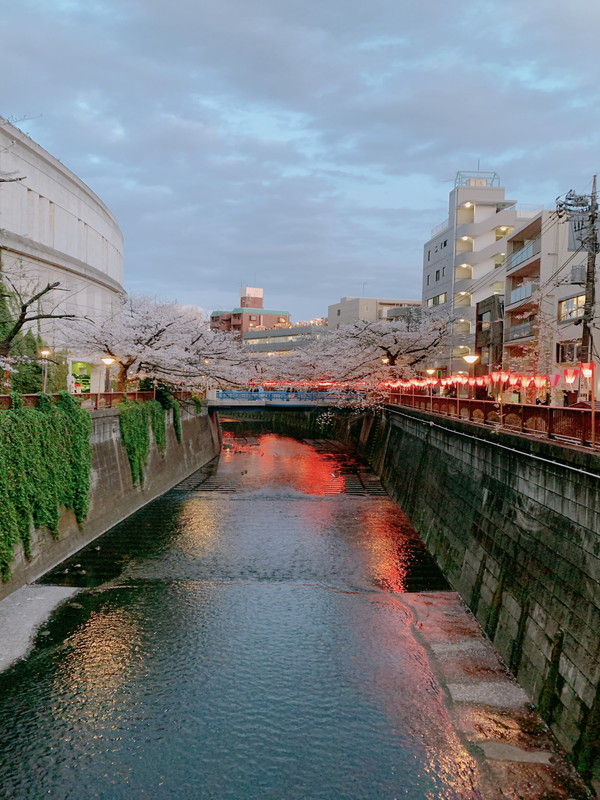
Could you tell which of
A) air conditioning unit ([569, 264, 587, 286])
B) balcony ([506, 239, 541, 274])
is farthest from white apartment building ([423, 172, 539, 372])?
air conditioning unit ([569, 264, 587, 286])

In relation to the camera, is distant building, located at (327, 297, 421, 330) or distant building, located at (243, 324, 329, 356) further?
distant building, located at (243, 324, 329, 356)

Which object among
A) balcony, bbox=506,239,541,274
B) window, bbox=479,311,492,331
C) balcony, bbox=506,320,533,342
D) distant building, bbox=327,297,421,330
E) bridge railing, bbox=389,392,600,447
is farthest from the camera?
distant building, bbox=327,297,421,330

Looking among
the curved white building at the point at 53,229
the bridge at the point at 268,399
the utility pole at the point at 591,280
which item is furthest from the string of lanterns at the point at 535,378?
the curved white building at the point at 53,229

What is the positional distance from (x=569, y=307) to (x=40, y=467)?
29.2 meters

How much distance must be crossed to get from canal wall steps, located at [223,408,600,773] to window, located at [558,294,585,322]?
41.3 ft

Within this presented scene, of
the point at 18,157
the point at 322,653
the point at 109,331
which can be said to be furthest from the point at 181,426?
the point at 322,653

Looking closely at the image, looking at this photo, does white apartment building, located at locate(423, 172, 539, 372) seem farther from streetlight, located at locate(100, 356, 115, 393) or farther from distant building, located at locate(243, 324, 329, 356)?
distant building, located at locate(243, 324, 329, 356)

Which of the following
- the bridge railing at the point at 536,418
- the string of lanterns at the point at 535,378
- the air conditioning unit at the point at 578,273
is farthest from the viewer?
the air conditioning unit at the point at 578,273

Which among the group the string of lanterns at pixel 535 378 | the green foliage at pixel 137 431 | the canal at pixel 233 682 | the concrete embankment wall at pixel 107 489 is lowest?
the canal at pixel 233 682

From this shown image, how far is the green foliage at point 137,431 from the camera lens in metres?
28.8

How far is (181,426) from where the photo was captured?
4088 cm

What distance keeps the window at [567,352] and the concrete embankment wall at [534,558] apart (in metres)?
13.8

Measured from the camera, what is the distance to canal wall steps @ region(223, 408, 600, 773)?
34.9ft

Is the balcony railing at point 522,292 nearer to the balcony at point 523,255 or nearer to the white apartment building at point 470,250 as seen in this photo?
the balcony at point 523,255
